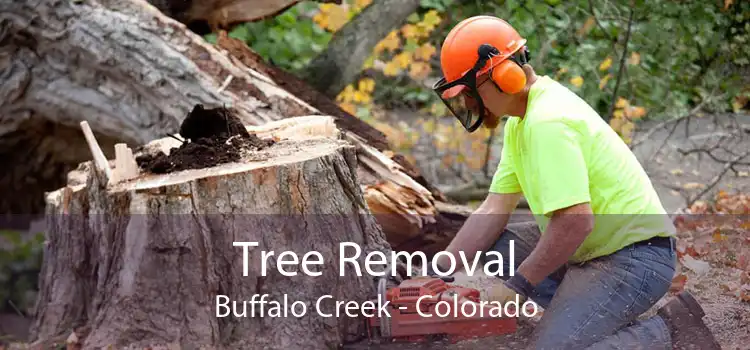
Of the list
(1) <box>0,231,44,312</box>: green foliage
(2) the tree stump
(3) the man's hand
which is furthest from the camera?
(1) <box>0,231,44,312</box>: green foliage

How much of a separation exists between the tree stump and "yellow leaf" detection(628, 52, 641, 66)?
454 cm

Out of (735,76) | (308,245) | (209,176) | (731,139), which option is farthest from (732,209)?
(209,176)

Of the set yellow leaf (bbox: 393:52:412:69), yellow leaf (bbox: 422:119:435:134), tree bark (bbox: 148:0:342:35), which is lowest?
yellow leaf (bbox: 422:119:435:134)

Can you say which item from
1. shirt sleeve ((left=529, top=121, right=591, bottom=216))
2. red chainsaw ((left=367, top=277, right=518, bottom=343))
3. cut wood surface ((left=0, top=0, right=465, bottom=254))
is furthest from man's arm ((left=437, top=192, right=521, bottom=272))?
cut wood surface ((left=0, top=0, right=465, bottom=254))

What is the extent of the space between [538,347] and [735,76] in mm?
5053

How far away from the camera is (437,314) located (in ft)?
11.5

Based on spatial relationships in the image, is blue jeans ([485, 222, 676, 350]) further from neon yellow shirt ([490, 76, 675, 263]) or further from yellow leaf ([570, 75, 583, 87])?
yellow leaf ([570, 75, 583, 87])

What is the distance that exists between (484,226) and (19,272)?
4082 millimetres

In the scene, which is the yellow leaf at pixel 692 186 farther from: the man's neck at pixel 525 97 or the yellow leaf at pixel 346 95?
the man's neck at pixel 525 97

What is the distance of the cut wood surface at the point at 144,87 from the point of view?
15.6 feet

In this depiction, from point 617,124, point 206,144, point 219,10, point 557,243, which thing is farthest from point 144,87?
point 617,124

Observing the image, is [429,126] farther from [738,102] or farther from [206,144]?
[206,144]

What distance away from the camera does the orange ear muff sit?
307 centimetres

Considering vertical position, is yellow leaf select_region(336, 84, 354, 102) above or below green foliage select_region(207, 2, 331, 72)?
below
